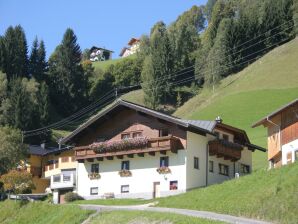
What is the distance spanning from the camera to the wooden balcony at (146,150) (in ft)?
180

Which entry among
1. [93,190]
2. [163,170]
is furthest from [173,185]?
[93,190]

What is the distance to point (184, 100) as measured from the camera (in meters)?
144

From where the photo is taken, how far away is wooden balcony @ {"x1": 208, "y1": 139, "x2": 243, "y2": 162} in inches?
2286

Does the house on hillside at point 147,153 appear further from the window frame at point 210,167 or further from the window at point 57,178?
the window at point 57,178

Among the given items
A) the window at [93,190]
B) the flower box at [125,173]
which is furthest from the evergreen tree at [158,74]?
the flower box at [125,173]

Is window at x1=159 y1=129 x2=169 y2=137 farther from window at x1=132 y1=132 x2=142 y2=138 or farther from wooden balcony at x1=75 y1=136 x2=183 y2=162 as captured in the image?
window at x1=132 y1=132 x2=142 y2=138

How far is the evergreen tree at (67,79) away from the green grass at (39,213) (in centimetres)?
8840

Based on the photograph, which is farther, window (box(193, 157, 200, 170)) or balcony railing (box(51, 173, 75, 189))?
balcony railing (box(51, 173, 75, 189))

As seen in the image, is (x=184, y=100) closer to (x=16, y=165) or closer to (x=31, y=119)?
(x=31, y=119)

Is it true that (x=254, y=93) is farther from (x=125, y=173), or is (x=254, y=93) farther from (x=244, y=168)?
(x=125, y=173)

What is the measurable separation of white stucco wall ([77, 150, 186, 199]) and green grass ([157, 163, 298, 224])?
8.17m

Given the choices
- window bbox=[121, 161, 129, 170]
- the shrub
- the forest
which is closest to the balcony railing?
the shrub

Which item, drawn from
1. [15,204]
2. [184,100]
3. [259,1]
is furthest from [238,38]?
[15,204]

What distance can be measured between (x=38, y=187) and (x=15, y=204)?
103 ft
